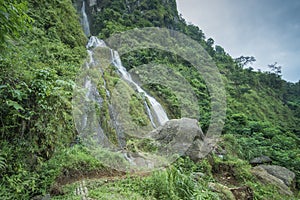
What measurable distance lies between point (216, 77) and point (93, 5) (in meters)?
17.8

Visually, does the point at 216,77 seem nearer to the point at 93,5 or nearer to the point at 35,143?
the point at 93,5

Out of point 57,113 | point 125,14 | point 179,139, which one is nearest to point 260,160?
point 179,139

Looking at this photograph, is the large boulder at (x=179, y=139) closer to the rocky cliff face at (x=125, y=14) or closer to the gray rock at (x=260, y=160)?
the gray rock at (x=260, y=160)

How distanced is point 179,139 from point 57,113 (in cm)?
493

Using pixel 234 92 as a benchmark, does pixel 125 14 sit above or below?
above

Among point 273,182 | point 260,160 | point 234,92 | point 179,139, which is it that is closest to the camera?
point 179,139

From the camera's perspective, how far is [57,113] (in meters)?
4.46

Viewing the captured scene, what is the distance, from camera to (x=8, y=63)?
148 inches

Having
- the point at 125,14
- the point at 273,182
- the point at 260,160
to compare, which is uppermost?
the point at 125,14

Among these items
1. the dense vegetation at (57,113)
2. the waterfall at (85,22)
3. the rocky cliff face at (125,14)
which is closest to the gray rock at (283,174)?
the dense vegetation at (57,113)

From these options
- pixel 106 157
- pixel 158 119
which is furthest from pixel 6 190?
pixel 158 119

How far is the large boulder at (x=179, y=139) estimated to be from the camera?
7903mm

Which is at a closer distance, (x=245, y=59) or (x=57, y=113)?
(x=57, y=113)

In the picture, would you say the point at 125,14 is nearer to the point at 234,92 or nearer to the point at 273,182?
the point at 234,92
